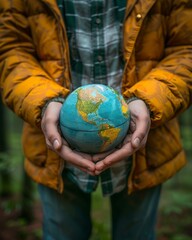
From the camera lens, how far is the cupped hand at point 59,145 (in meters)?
2.09

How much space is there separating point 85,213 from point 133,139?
973mm

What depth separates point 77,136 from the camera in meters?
2.11

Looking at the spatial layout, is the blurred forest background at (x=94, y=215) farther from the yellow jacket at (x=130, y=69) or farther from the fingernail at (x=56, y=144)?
the fingernail at (x=56, y=144)

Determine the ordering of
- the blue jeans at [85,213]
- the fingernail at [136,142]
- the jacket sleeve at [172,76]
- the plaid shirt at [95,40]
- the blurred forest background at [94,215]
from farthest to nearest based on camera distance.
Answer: the blurred forest background at [94,215], the blue jeans at [85,213], the plaid shirt at [95,40], the jacket sleeve at [172,76], the fingernail at [136,142]

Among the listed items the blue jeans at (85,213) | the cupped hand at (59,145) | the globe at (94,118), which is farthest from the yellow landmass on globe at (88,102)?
the blue jeans at (85,213)

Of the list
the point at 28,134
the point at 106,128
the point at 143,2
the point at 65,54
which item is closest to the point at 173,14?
the point at 143,2

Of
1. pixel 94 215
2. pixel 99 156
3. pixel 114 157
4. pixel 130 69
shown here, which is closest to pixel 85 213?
pixel 99 156

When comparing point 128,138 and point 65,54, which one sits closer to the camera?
point 128,138

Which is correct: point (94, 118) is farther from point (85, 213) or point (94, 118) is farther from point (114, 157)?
point (85, 213)

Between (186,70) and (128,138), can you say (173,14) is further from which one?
(128,138)

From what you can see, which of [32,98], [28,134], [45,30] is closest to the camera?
[32,98]

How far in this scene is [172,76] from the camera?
2393 millimetres

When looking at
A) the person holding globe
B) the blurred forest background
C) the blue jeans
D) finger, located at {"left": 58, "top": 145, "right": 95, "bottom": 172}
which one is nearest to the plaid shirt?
the person holding globe

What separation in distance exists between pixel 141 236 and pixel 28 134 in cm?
103
